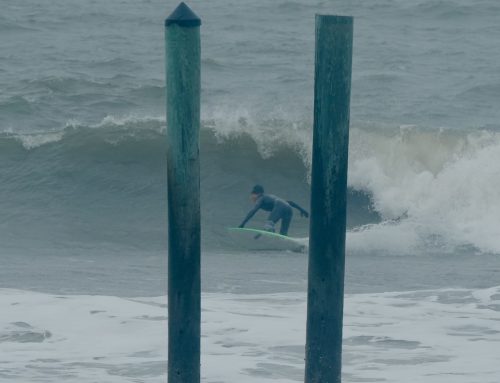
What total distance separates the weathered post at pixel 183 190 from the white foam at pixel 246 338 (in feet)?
7.57

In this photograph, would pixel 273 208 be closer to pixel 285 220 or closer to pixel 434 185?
pixel 285 220

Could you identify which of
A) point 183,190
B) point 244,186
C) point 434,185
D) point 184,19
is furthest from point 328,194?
point 244,186

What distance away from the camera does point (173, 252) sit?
553 centimetres

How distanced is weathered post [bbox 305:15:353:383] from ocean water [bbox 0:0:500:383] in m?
2.10

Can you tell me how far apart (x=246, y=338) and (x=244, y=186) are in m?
10.7

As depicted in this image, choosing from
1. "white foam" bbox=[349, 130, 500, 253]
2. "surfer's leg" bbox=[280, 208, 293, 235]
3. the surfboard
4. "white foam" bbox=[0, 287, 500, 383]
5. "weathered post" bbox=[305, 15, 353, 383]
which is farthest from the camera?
"white foam" bbox=[349, 130, 500, 253]

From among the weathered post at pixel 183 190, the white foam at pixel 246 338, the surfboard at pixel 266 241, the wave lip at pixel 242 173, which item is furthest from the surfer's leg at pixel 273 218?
the weathered post at pixel 183 190

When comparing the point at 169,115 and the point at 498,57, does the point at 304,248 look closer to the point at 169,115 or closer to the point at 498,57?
the point at 169,115

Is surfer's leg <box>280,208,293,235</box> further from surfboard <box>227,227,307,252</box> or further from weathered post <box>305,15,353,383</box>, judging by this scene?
weathered post <box>305,15,353,383</box>

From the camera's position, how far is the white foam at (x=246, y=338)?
807cm

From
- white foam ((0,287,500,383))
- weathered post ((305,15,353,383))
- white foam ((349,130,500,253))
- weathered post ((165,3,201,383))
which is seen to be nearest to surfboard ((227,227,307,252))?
white foam ((349,130,500,253))

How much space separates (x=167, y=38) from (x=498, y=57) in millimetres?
22461

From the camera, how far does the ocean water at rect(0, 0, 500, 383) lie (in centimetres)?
895

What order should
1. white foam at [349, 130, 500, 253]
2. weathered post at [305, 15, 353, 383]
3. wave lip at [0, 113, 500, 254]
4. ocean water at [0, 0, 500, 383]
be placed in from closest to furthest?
weathered post at [305, 15, 353, 383]
ocean water at [0, 0, 500, 383]
white foam at [349, 130, 500, 253]
wave lip at [0, 113, 500, 254]
